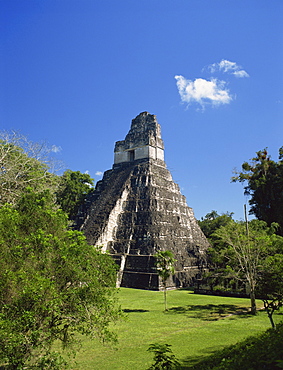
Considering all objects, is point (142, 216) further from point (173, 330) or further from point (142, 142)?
point (173, 330)

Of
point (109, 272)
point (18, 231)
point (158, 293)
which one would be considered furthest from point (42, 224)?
point (158, 293)

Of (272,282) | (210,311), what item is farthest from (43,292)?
(210,311)

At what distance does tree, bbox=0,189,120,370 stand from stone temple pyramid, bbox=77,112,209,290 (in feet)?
43.1

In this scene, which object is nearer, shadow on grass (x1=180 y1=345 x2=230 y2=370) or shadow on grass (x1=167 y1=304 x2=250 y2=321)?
shadow on grass (x1=180 y1=345 x2=230 y2=370)

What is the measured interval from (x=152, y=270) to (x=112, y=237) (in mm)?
5346

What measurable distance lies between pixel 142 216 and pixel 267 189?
1331 centimetres

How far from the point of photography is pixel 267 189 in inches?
1061

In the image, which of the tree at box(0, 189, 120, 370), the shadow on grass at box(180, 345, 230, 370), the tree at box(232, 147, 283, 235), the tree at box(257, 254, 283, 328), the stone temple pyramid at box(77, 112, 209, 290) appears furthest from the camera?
the tree at box(232, 147, 283, 235)

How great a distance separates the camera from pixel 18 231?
5.73 metres

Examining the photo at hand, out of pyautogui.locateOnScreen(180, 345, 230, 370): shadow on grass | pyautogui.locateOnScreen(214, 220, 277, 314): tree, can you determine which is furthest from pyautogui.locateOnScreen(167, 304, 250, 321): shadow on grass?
pyautogui.locateOnScreen(180, 345, 230, 370): shadow on grass

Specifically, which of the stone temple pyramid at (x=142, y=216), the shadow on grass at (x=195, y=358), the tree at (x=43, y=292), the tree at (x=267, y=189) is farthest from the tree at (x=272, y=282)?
the tree at (x=267, y=189)

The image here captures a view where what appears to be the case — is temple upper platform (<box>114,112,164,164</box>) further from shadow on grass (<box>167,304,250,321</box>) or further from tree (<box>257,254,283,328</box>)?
tree (<box>257,254,283,328</box>)

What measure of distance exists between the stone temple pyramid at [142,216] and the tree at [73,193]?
417 cm

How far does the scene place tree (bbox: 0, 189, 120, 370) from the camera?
13.9 feet
